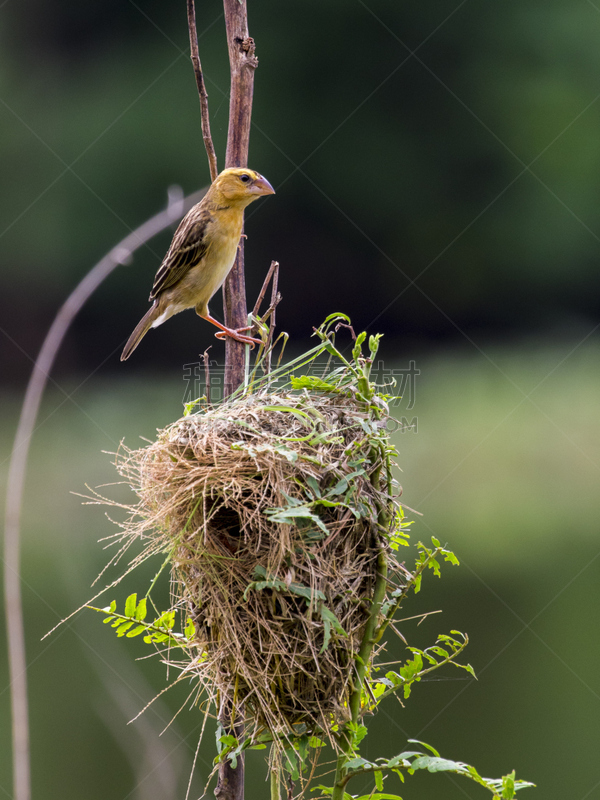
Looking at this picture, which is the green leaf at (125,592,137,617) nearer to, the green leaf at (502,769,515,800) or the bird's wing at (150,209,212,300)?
the green leaf at (502,769,515,800)

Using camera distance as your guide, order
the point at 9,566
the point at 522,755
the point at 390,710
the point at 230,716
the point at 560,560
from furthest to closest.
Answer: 1. the point at 560,560
2. the point at 390,710
3. the point at 522,755
4. the point at 230,716
5. the point at 9,566

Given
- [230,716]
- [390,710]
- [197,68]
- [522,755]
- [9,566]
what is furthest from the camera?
[390,710]

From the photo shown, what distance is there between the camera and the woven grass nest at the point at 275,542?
1.09m

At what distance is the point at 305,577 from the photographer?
1.11m

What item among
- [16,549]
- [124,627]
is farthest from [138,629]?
[16,549]

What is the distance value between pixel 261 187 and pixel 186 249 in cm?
36

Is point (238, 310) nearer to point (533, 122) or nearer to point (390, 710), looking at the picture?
point (390, 710)

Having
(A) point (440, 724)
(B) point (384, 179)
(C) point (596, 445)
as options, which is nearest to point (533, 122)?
(B) point (384, 179)

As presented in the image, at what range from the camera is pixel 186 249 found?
1969 mm

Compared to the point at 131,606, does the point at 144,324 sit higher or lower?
higher

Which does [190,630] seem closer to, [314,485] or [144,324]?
[314,485]

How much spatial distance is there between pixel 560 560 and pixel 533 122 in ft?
18.0

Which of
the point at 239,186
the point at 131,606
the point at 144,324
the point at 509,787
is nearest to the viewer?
the point at 509,787

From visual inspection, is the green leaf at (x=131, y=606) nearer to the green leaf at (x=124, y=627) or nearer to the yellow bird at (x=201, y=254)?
the green leaf at (x=124, y=627)
